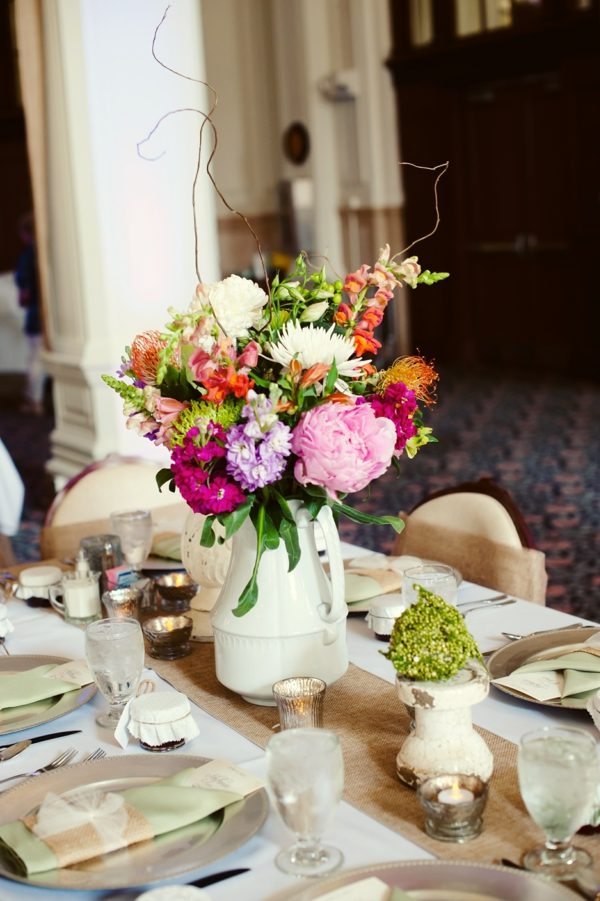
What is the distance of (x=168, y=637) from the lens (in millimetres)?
1927

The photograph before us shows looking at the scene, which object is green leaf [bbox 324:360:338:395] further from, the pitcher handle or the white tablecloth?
the white tablecloth

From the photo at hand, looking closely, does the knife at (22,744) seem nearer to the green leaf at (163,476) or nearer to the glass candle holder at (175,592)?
the green leaf at (163,476)

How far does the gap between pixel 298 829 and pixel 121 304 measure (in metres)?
4.00

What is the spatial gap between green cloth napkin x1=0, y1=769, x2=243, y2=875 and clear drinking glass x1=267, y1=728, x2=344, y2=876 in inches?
6.1

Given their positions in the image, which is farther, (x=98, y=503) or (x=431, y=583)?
(x=98, y=503)

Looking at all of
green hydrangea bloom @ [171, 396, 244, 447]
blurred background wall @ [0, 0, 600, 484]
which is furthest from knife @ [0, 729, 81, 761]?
blurred background wall @ [0, 0, 600, 484]

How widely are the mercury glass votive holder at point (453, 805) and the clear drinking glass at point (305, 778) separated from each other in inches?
5.6

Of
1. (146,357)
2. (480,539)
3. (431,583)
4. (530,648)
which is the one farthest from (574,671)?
(480,539)

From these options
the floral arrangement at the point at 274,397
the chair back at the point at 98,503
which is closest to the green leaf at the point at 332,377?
the floral arrangement at the point at 274,397

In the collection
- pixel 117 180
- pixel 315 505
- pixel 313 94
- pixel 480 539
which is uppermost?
pixel 313 94

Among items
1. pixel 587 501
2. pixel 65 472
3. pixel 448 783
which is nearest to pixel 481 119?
pixel 587 501

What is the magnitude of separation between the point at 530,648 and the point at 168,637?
0.59 m

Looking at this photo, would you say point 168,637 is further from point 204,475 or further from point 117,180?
point 117,180

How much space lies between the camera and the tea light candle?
1.28m
